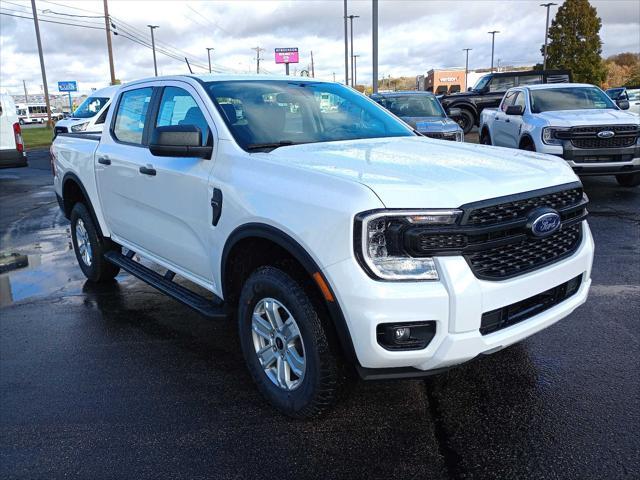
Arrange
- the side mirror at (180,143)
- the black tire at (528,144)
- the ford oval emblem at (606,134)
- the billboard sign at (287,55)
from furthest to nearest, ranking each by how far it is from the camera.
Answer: the billboard sign at (287,55)
the black tire at (528,144)
the ford oval emblem at (606,134)
the side mirror at (180,143)

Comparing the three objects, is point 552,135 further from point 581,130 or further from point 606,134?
point 606,134

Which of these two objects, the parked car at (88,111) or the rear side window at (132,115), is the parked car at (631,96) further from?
the rear side window at (132,115)

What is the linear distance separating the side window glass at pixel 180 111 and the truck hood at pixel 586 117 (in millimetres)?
6923

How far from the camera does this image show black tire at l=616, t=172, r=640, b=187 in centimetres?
994

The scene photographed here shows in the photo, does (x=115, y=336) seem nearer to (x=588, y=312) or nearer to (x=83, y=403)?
(x=83, y=403)

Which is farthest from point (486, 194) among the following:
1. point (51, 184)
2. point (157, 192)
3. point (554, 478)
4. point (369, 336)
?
point (51, 184)

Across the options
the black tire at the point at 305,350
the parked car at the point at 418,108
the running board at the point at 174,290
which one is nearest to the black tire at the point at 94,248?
the running board at the point at 174,290

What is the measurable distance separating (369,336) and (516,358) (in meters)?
1.71

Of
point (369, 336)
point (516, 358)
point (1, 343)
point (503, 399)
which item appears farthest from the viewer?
point (1, 343)

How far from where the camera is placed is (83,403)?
3.33m

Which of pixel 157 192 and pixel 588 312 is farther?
pixel 588 312

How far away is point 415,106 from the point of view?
42.7 feet

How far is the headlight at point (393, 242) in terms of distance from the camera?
2443 mm

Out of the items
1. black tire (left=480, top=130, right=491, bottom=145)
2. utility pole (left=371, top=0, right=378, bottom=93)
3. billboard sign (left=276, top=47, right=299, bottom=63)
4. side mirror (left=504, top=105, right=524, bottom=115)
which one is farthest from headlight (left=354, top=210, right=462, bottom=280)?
billboard sign (left=276, top=47, right=299, bottom=63)
